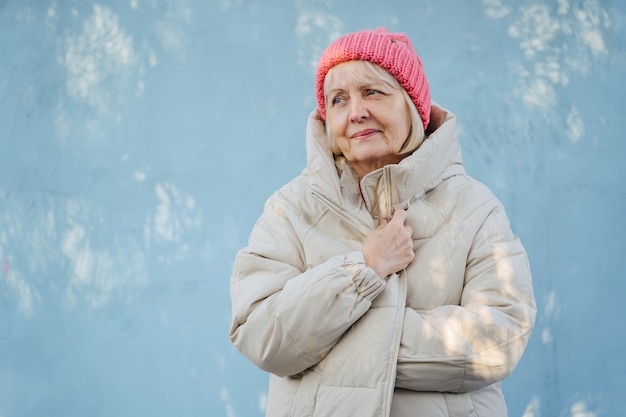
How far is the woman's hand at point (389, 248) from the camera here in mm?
1830

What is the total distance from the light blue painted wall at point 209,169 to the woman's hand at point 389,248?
4.77 ft

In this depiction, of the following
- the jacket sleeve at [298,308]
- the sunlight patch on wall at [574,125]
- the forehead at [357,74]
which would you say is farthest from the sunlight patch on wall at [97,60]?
the sunlight patch on wall at [574,125]

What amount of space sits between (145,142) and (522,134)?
1.63 metres

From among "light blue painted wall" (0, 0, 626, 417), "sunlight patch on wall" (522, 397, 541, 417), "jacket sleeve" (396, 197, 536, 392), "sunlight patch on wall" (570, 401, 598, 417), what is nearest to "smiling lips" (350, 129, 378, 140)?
"jacket sleeve" (396, 197, 536, 392)

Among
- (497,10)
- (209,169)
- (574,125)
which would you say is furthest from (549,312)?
(209,169)

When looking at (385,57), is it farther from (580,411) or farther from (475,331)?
(580,411)

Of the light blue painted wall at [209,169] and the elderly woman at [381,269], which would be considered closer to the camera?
the elderly woman at [381,269]

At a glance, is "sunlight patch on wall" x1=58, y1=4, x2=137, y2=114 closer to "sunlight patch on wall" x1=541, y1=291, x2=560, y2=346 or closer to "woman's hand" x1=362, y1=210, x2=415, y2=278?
"woman's hand" x1=362, y1=210, x2=415, y2=278

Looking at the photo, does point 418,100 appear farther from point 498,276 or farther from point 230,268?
point 230,268

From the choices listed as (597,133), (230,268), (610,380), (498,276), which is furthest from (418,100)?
(610,380)

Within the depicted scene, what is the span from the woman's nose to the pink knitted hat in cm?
11

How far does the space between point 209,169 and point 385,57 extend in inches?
57.7

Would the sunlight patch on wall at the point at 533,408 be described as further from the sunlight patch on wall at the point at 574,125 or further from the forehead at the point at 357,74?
the forehead at the point at 357,74

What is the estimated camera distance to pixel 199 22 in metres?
3.38
